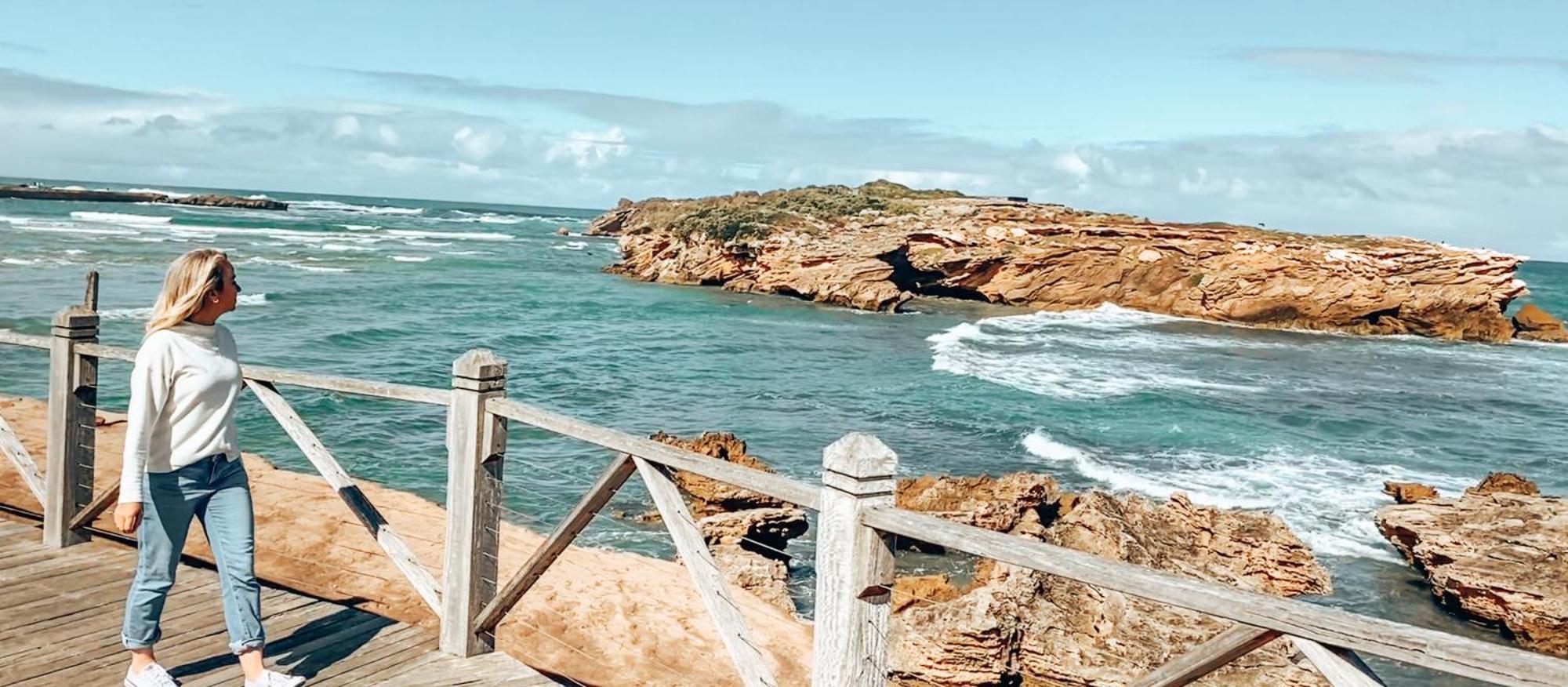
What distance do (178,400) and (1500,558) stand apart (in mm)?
11269

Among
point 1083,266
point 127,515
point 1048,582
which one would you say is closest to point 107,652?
point 127,515

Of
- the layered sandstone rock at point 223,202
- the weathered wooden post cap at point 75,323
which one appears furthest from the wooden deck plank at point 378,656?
Answer: the layered sandstone rock at point 223,202

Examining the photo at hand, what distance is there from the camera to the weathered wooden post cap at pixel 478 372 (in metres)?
4.77

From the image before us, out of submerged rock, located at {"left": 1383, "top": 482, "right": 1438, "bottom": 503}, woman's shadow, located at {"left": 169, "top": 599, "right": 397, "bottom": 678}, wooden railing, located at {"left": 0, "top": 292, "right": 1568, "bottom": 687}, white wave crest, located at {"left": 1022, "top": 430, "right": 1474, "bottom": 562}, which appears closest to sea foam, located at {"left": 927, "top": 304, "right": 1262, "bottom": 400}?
white wave crest, located at {"left": 1022, "top": 430, "right": 1474, "bottom": 562}

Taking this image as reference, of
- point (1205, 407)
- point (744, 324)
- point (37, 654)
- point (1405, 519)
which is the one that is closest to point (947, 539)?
point (37, 654)

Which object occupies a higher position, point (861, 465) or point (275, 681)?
point (861, 465)

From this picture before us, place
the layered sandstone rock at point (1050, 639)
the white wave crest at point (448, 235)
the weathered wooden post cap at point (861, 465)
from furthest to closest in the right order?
the white wave crest at point (448, 235), the layered sandstone rock at point (1050, 639), the weathered wooden post cap at point (861, 465)

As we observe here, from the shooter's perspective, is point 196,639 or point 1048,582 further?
point 1048,582

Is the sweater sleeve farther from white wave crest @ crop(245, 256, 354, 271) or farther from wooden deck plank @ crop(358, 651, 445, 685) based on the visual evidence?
white wave crest @ crop(245, 256, 354, 271)

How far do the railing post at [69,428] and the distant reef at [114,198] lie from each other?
110 metres

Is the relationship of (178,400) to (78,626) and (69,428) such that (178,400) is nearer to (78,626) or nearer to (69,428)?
(78,626)

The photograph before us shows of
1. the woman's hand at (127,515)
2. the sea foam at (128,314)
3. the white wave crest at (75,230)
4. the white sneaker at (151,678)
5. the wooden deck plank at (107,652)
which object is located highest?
the woman's hand at (127,515)

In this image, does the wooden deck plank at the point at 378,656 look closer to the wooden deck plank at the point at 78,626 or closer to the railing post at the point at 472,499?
the railing post at the point at 472,499

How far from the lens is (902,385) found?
80.2 feet
